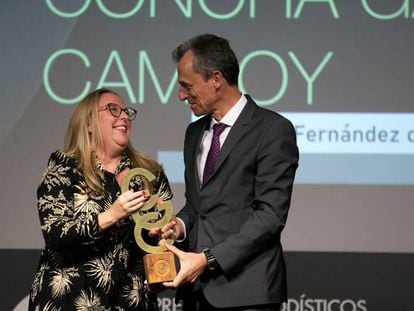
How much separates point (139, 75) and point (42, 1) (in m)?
0.74

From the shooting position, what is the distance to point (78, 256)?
2896 mm

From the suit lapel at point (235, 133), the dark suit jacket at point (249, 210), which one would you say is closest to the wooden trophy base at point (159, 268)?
the dark suit jacket at point (249, 210)

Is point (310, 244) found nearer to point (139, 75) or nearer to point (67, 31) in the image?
point (139, 75)

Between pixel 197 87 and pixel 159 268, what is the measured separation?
26.6 inches

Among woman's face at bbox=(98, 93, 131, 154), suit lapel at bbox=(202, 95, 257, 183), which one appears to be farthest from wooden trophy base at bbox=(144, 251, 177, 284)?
woman's face at bbox=(98, 93, 131, 154)

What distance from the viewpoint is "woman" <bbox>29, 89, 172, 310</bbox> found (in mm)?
2816

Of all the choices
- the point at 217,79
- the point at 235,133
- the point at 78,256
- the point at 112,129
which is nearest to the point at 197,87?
the point at 217,79

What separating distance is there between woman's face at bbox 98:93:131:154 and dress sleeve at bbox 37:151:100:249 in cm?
15

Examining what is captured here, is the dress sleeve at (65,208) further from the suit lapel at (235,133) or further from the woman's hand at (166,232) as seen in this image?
the suit lapel at (235,133)

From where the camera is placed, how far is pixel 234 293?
9.04ft

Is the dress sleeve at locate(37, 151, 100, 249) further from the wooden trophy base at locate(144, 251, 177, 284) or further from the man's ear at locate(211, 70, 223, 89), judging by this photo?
the man's ear at locate(211, 70, 223, 89)

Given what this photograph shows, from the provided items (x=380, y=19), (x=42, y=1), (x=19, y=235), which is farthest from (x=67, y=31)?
(x=380, y=19)

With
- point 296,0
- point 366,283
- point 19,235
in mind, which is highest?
point 296,0

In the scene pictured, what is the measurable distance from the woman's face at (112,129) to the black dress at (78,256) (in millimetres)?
97
